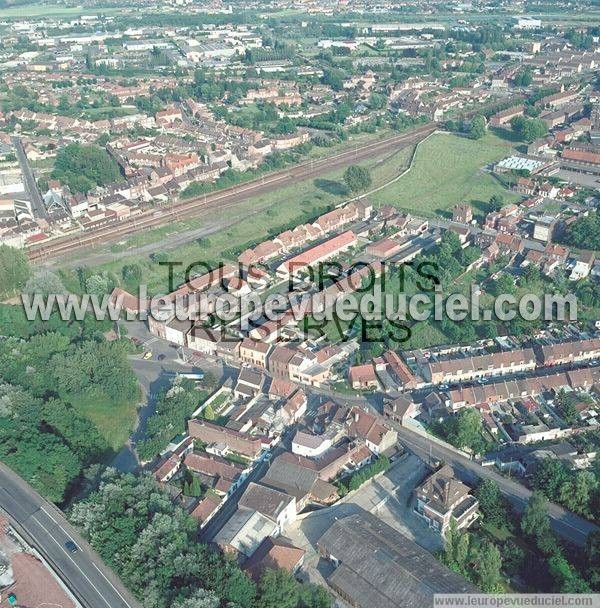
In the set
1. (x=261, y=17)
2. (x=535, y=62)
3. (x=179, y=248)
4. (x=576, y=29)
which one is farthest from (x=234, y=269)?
(x=261, y=17)

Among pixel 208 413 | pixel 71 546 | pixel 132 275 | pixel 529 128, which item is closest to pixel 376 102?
pixel 529 128

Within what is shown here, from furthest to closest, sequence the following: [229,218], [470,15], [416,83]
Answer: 1. [470,15]
2. [416,83]
3. [229,218]

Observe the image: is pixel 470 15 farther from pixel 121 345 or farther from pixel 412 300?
pixel 121 345

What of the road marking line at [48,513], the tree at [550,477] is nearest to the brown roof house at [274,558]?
the road marking line at [48,513]

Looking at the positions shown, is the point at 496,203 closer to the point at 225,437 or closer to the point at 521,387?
the point at 521,387

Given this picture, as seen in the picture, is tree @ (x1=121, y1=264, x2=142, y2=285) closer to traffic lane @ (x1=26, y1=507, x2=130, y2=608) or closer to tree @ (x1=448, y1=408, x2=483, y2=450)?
traffic lane @ (x1=26, y1=507, x2=130, y2=608)

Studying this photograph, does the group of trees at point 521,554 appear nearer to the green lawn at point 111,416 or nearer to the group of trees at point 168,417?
the group of trees at point 168,417

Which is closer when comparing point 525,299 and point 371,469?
point 371,469
